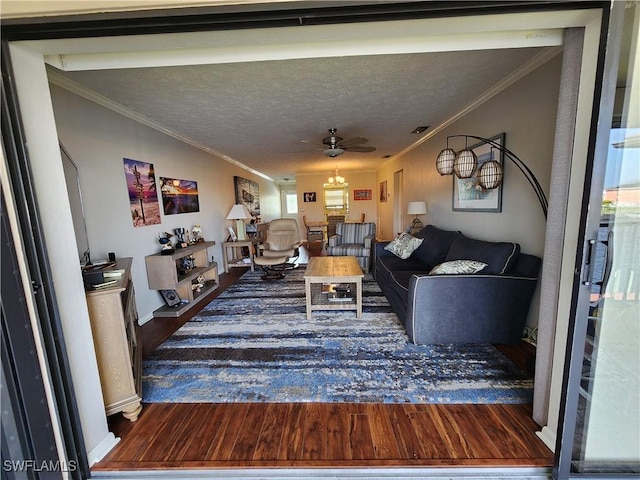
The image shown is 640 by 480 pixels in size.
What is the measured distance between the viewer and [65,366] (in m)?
1.16

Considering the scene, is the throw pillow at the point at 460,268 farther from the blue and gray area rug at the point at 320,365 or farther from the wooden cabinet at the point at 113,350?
the wooden cabinet at the point at 113,350

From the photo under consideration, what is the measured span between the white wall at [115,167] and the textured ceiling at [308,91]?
231mm

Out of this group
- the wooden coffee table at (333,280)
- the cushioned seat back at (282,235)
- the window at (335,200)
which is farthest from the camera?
the window at (335,200)

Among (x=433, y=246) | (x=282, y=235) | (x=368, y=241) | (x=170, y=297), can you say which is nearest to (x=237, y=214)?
(x=282, y=235)

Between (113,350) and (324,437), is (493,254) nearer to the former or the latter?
(324,437)

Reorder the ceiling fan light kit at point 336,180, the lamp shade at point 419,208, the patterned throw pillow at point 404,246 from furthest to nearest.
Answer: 1. the ceiling fan light kit at point 336,180
2. the lamp shade at point 419,208
3. the patterned throw pillow at point 404,246

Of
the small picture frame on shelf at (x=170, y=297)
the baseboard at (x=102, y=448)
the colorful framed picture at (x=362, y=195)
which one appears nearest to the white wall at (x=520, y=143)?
the baseboard at (x=102, y=448)

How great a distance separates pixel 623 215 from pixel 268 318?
276cm

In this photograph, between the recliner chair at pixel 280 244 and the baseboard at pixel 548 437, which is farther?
the recliner chair at pixel 280 244

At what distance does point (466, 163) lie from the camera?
2.65 metres

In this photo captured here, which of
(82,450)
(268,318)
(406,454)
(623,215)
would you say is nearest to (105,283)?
(82,450)

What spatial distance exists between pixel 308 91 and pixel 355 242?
309 cm

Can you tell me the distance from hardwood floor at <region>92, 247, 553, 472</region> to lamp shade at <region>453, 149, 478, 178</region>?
2.11 m

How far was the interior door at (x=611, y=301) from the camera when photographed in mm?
982
